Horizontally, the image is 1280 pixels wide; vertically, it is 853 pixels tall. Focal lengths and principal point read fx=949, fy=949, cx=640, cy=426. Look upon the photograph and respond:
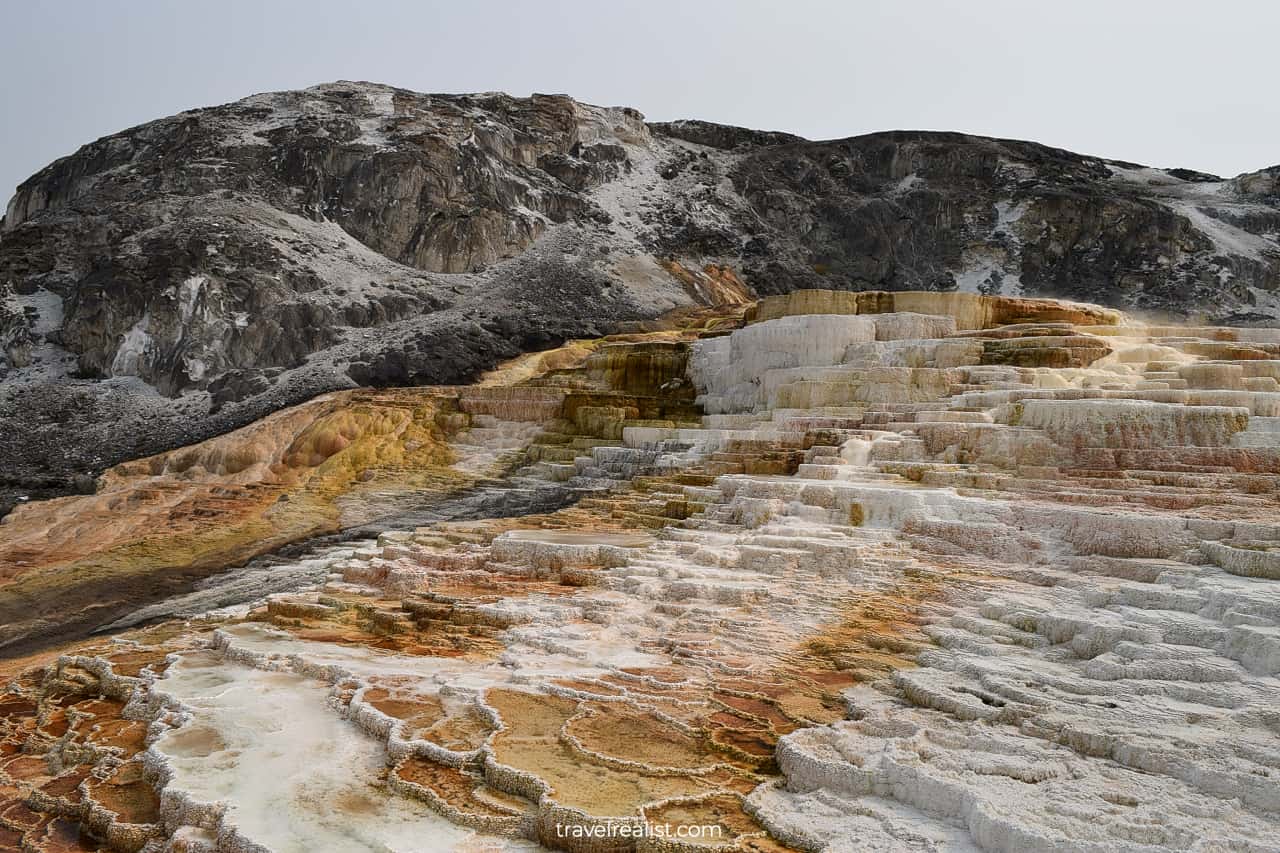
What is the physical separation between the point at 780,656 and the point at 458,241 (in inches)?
907

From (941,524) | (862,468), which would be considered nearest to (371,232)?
(862,468)

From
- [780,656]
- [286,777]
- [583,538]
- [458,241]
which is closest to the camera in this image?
[286,777]

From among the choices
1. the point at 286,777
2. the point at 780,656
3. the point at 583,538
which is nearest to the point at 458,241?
the point at 583,538

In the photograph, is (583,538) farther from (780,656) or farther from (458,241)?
(458,241)

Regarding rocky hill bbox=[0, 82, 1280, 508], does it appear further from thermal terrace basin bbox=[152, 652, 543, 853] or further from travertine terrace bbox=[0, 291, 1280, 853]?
thermal terrace basin bbox=[152, 652, 543, 853]

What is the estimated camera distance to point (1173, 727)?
5.38 m

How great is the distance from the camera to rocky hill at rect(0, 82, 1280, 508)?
21.6 metres

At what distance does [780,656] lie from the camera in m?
7.07

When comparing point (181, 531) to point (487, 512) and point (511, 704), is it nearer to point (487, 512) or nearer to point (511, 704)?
point (487, 512)

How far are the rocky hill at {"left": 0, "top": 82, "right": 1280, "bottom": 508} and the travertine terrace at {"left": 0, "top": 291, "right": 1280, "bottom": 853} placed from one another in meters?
7.83

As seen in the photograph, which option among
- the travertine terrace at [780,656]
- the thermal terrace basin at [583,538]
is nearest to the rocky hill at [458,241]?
the travertine terrace at [780,656]

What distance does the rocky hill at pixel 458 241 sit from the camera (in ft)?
70.9

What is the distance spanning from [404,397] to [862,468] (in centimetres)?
995

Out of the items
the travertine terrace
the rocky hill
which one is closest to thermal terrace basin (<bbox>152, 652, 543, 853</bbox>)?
the travertine terrace
